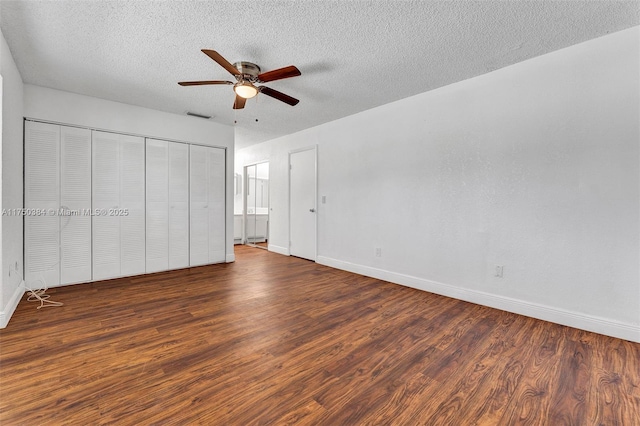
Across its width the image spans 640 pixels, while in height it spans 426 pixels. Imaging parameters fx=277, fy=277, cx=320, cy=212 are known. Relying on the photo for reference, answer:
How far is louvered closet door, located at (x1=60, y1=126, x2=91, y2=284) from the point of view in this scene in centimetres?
354

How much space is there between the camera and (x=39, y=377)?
1706 millimetres

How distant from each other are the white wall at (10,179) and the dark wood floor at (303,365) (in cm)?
26

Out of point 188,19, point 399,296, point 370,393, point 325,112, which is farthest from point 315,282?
point 188,19

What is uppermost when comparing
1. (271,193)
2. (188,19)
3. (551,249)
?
(188,19)

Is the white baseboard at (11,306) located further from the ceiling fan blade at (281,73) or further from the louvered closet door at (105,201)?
the ceiling fan blade at (281,73)

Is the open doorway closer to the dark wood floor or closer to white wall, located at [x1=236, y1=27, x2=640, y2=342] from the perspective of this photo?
white wall, located at [x1=236, y1=27, x2=640, y2=342]

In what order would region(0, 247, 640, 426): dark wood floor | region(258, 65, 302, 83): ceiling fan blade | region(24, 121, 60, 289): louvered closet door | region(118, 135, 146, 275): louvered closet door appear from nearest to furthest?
region(0, 247, 640, 426): dark wood floor
region(258, 65, 302, 83): ceiling fan blade
region(24, 121, 60, 289): louvered closet door
region(118, 135, 146, 275): louvered closet door

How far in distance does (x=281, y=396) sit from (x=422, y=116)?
339 cm

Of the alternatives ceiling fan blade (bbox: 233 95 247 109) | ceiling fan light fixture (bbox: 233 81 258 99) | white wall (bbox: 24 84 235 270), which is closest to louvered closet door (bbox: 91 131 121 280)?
white wall (bbox: 24 84 235 270)

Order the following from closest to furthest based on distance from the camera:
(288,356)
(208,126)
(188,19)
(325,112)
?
(288,356)
(188,19)
(325,112)
(208,126)

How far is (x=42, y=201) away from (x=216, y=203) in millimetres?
2179

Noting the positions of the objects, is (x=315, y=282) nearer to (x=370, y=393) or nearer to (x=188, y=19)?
(x=370, y=393)

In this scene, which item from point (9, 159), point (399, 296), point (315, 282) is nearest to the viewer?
point (9, 159)

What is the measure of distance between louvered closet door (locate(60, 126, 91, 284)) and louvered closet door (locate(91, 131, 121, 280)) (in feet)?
0.24
